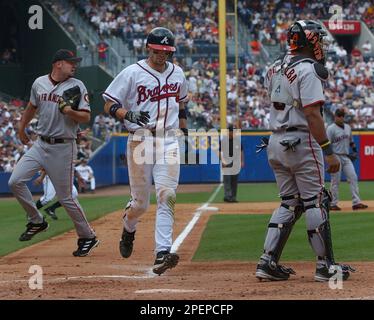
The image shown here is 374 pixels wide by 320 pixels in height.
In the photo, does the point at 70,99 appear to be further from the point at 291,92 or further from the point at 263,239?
the point at 263,239

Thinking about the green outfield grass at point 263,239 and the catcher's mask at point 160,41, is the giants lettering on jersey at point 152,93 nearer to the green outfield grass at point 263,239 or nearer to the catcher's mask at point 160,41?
the catcher's mask at point 160,41

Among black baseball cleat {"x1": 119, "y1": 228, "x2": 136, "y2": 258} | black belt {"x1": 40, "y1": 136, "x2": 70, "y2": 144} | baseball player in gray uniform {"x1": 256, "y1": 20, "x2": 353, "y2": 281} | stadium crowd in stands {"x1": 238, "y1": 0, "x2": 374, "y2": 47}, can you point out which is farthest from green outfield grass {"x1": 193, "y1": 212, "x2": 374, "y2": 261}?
stadium crowd in stands {"x1": 238, "y1": 0, "x2": 374, "y2": 47}

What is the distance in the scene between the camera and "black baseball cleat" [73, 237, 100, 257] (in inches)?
376

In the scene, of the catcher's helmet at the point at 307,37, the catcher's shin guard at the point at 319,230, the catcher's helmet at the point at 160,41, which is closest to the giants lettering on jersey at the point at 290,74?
the catcher's helmet at the point at 307,37

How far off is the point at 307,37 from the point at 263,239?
175 inches

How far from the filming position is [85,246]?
9617 millimetres

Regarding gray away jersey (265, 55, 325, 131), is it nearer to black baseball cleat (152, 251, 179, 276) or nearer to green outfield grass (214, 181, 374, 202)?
black baseball cleat (152, 251, 179, 276)

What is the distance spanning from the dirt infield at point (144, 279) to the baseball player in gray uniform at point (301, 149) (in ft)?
0.97

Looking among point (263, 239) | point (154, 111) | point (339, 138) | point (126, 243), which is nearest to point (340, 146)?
point (339, 138)

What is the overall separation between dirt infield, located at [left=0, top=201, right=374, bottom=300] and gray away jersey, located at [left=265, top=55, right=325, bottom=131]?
4.50 ft

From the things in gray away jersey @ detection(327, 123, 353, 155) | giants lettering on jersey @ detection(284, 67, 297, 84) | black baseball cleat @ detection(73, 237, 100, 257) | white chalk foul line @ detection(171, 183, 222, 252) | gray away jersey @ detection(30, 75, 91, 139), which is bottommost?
white chalk foul line @ detection(171, 183, 222, 252)

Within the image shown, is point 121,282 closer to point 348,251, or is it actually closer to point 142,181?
point 142,181
